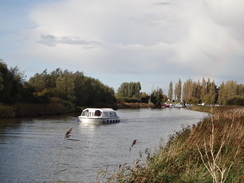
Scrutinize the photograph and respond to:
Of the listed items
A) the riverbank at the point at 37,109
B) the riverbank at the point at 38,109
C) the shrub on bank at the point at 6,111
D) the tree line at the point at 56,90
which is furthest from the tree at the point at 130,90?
the shrub on bank at the point at 6,111

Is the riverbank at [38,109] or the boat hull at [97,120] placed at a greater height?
A: the riverbank at [38,109]

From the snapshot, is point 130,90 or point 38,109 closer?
point 38,109

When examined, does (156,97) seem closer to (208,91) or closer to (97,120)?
(208,91)

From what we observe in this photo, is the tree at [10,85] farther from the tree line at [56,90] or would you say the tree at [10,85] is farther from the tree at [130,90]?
the tree at [130,90]

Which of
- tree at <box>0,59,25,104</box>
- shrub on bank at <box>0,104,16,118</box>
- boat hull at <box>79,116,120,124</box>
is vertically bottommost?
boat hull at <box>79,116,120,124</box>

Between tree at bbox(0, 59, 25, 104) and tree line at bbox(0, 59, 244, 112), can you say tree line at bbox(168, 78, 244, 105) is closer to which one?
tree line at bbox(0, 59, 244, 112)

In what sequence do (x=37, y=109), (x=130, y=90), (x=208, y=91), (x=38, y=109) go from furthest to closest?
(x=208, y=91)
(x=130, y=90)
(x=38, y=109)
(x=37, y=109)

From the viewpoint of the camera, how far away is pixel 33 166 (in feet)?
56.4

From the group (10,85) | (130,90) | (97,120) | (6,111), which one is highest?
(130,90)

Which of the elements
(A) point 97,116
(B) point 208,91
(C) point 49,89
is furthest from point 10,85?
(B) point 208,91

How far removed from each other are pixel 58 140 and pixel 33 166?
33.5ft

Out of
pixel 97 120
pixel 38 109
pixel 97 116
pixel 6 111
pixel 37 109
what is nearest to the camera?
pixel 6 111

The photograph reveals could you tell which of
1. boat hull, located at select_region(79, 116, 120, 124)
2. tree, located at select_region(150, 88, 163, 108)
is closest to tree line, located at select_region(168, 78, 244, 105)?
tree, located at select_region(150, 88, 163, 108)

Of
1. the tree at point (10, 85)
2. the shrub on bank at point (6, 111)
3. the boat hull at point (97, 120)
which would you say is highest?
the tree at point (10, 85)
